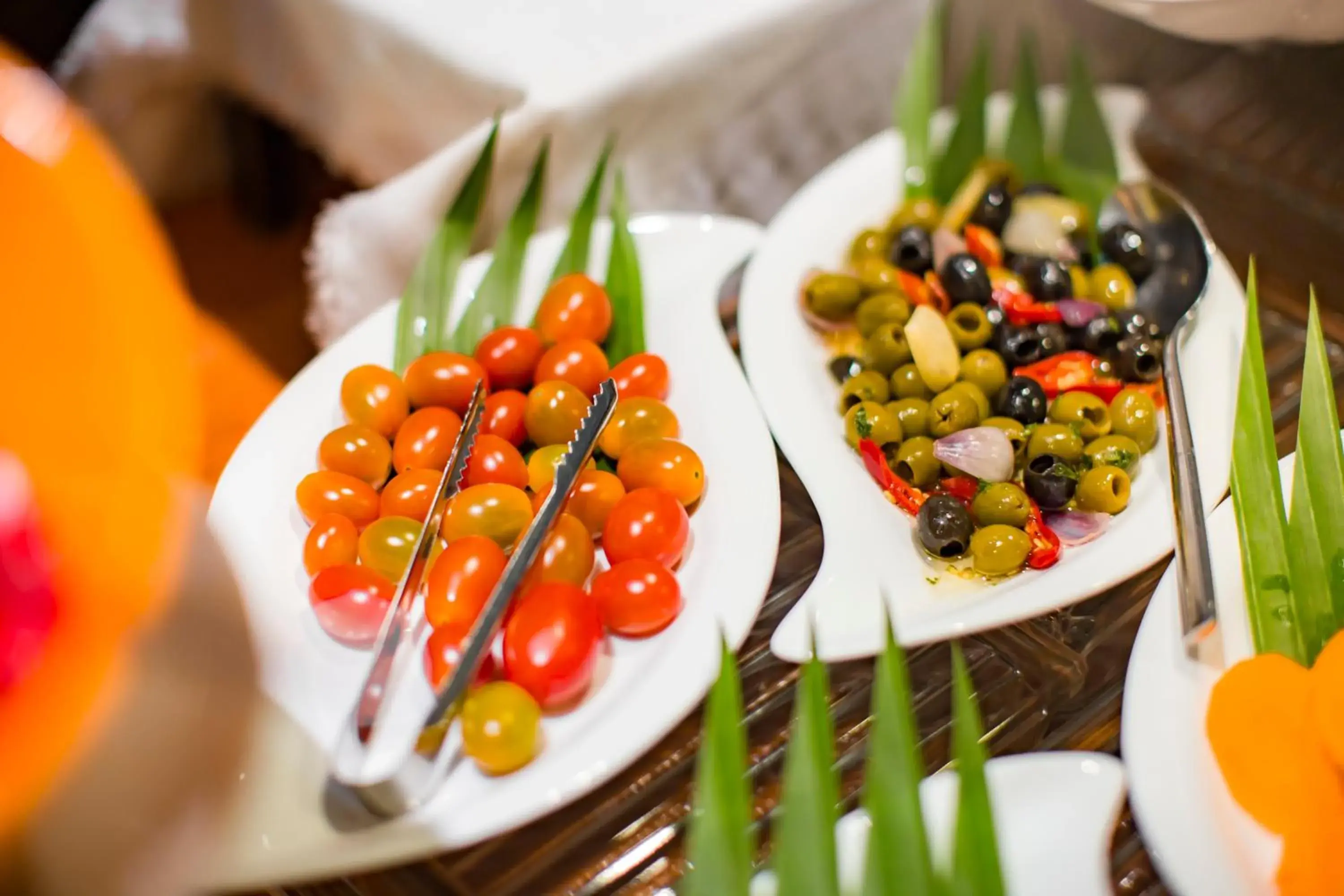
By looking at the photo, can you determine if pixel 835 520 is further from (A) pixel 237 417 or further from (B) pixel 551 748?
(A) pixel 237 417

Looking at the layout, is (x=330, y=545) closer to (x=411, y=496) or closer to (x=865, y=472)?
(x=411, y=496)

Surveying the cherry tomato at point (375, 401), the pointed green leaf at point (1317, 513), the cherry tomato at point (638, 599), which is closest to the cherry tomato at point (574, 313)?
the cherry tomato at point (375, 401)

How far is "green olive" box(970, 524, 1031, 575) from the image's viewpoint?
62cm

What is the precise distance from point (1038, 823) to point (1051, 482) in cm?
22

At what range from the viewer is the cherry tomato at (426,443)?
0.65m

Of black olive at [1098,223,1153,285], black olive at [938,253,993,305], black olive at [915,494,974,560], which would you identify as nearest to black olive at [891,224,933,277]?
black olive at [938,253,993,305]

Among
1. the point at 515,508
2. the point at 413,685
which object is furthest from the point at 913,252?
the point at 413,685

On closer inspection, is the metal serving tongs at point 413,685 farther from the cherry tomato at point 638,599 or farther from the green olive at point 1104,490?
the green olive at point 1104,490

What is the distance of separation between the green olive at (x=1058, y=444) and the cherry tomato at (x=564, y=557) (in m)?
0.27

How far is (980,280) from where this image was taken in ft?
2.51

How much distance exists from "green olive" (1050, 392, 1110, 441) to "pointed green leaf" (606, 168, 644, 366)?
0.27m

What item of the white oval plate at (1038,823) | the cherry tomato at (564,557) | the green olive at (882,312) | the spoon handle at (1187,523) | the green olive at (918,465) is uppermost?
the green olive at (882,312)

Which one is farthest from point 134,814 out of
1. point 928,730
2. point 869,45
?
point 869,45

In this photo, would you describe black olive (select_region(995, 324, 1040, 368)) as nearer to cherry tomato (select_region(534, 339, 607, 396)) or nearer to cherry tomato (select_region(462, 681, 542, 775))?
cherry tomato (select_region(534, 339, 607, 396))
